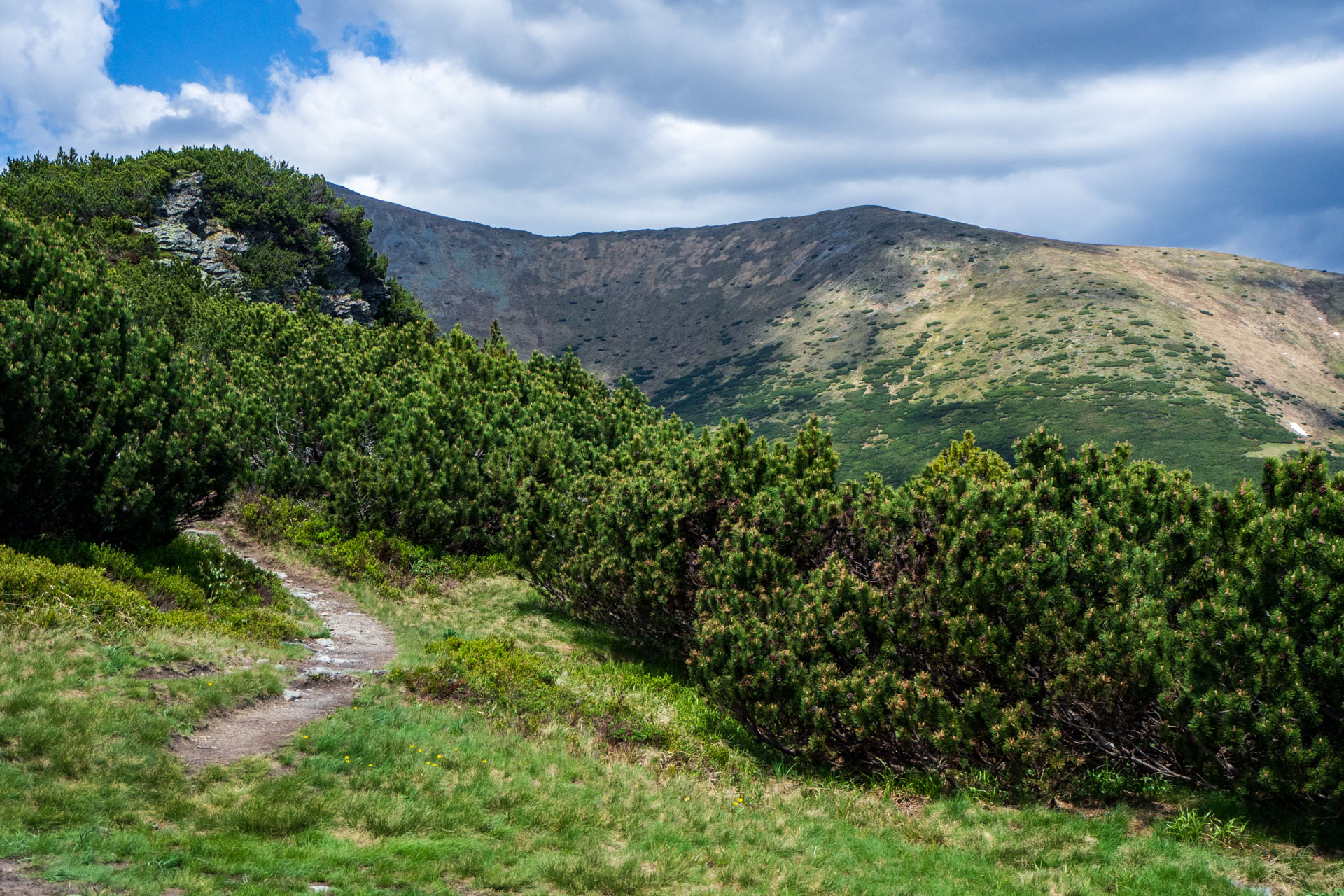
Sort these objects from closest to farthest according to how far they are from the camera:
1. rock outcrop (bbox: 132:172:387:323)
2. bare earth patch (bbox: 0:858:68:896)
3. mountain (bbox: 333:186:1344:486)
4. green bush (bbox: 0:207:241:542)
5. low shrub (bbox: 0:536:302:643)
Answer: bare earth patch (bbox: 0:858:68:896), low shrub (bbox: 0:536:302:643), green bush (bbox: 0:207:241:542), rock outcrop (bbox: 132:172:387:323), mountain (bbox: 333:186:1344:486)

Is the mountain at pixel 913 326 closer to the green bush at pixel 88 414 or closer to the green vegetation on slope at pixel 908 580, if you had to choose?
the green vegetation on slope at pixel 908 580

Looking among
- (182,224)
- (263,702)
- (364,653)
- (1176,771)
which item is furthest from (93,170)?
(1176,771)

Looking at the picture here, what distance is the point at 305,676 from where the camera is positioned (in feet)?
40.9

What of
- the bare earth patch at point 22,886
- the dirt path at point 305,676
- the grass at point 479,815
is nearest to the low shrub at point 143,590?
the grass at point 479,815

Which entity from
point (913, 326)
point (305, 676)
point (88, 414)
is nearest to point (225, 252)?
point (88, 414)

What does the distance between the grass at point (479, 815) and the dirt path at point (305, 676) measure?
31cm

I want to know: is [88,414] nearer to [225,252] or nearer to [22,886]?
[22,886]

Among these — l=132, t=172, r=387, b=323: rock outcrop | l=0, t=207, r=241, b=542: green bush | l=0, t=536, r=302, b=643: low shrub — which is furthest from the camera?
l=132, t=172, r=387, b=323: rock outcrop

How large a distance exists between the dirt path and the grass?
0.31 metres

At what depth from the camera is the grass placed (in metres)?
6.74

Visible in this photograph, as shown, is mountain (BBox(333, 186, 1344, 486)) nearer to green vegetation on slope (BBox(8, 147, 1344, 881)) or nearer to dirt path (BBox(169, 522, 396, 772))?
green vegetation on slope (BBox(8, 147, 1344, 881))

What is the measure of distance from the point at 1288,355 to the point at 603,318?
4388 inches

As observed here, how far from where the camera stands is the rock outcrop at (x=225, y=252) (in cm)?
4544

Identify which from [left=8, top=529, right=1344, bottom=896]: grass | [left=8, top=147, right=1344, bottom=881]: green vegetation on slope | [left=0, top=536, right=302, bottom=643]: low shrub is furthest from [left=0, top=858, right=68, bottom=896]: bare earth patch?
[left=8, top=147, right=1344, bottom=881]: green vegetation on slope
